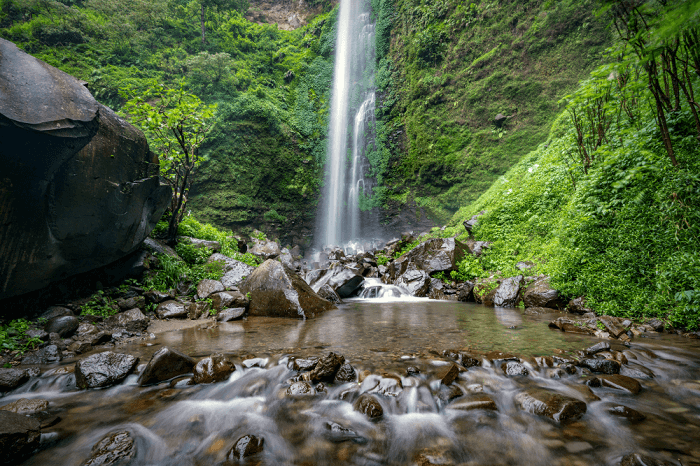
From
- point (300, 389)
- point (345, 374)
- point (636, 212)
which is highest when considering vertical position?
point (636, 212)

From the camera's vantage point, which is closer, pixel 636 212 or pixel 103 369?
pixel 103 369

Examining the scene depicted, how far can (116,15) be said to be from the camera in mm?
→ 22531

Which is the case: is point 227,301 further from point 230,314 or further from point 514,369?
point 514,369

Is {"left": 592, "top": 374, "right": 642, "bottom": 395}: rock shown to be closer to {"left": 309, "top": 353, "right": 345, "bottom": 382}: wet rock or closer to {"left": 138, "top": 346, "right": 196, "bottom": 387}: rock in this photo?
{"left": 309, "top": 353, "right": 345, "bottom": 382}: wet rock

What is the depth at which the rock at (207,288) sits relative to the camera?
684 centimetres

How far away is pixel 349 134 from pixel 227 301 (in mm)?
22381

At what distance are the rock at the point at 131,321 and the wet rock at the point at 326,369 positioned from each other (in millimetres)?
4071

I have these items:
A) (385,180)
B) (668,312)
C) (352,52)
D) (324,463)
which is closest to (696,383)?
(668,312)

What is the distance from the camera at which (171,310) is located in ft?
19.6

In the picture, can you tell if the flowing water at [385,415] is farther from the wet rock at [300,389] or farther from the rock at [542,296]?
the rock at [542,296]

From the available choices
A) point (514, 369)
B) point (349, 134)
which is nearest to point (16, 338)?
point (514, 369)

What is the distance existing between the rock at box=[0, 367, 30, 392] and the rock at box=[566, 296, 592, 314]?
814 centimetres

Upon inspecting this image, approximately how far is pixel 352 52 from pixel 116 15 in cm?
2074

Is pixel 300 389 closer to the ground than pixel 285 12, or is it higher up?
closer to the ground
